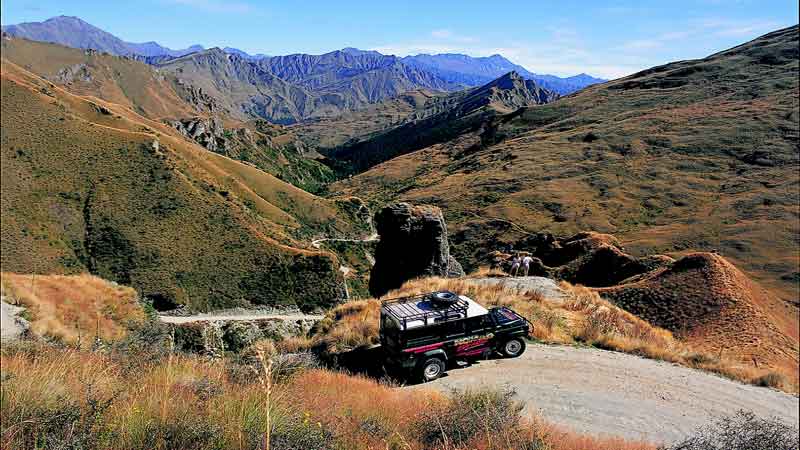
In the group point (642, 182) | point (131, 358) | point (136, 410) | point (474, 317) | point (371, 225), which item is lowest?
point (371, 225)

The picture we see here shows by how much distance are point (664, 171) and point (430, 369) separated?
88903mm

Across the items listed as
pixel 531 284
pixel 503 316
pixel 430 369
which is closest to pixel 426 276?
pixel 531 284

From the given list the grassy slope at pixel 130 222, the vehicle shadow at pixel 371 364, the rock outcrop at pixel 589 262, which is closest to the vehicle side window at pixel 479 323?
the vehicle shadow at pixel 371 364

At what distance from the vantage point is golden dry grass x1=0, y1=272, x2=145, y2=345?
20328 mm

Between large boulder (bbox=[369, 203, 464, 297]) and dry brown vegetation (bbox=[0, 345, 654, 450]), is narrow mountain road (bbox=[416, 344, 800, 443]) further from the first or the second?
large boulder (bbox=[369, 203, 464, 297])

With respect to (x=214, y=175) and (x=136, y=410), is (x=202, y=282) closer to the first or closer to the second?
(x=214, y=175)

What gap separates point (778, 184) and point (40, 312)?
8857cm

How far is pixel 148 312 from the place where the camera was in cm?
3266

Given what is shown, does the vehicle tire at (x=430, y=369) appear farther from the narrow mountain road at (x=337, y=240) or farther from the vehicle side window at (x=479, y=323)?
the narrow mountain road at (x=337, y=240)

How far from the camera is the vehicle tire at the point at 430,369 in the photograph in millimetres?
11758

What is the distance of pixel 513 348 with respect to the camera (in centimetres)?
1359

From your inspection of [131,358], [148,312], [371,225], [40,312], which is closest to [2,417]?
[131,358]

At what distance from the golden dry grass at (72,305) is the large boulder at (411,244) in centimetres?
1571

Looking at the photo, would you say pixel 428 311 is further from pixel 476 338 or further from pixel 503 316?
pixel 503 316
